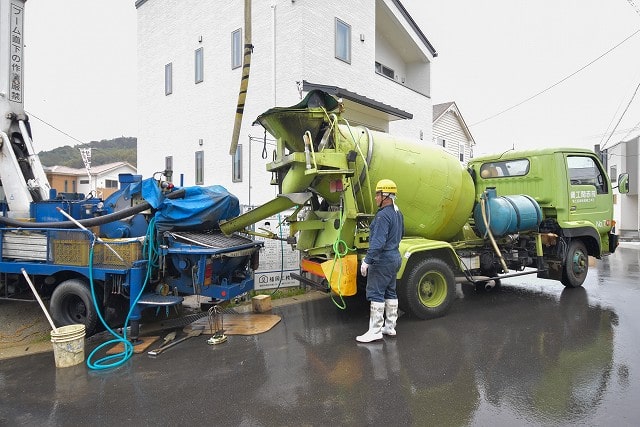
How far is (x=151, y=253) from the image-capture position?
5191 millimetres

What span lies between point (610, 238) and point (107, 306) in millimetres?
9307

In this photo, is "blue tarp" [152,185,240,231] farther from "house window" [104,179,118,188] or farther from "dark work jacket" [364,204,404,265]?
"house window" [104,179,118,188]

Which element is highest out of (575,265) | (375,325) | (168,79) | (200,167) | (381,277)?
(168,79)

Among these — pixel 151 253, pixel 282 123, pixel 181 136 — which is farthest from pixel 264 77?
pixel 151 253

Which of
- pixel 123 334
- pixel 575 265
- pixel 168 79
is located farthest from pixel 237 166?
pixel 575 265

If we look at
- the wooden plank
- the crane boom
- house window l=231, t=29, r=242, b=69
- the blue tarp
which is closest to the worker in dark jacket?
the wooden plank

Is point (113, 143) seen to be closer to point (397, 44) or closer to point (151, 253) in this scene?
point (397, 44)

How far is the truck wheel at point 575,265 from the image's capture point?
7504mm

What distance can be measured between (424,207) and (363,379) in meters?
3.00

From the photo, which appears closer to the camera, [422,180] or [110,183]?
[422,180]

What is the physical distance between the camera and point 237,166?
12.4 metres

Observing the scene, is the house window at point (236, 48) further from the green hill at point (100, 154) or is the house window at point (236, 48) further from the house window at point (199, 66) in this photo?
the green hill at point (100, 154)

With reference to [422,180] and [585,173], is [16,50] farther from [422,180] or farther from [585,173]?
[585,173]

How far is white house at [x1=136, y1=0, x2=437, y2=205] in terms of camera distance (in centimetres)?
1106
